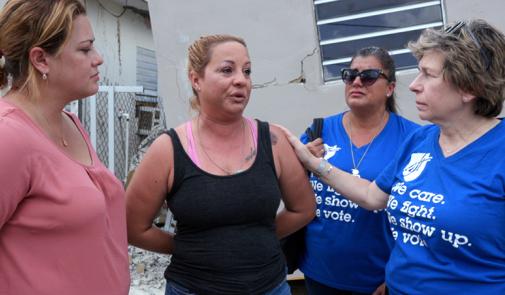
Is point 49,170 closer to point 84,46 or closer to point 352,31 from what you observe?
point 84,46

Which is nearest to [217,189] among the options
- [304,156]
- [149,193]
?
[149,193]

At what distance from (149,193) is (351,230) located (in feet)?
3.35

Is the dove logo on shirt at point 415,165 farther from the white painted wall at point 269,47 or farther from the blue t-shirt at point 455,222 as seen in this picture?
the white painted wall at point 269,47

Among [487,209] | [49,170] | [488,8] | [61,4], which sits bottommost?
[487,209]

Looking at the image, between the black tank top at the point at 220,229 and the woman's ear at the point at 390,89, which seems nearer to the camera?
the black tank top at the point at 220,229

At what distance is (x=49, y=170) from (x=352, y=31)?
11.7ft

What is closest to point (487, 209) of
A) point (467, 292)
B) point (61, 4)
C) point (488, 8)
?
point (467, 292)

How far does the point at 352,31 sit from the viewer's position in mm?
4359

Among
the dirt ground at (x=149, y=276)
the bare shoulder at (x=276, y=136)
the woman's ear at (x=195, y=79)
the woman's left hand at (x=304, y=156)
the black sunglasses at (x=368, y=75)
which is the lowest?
the dirt ground at (x=149, y=276)

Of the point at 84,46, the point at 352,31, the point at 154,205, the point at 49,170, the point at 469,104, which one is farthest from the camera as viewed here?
the point at 352,31

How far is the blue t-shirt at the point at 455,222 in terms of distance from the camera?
5.12 feet

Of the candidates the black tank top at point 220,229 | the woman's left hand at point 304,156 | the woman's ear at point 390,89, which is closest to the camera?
the black tank top at point 220,229

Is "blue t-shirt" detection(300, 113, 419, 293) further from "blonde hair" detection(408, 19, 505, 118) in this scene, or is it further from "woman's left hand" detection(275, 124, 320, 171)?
"blonde hair" detection(408, 19, 505, 118)

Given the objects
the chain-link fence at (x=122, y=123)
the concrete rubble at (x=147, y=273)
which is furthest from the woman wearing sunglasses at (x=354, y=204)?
the chain-link fence at (x=122, y=123)
